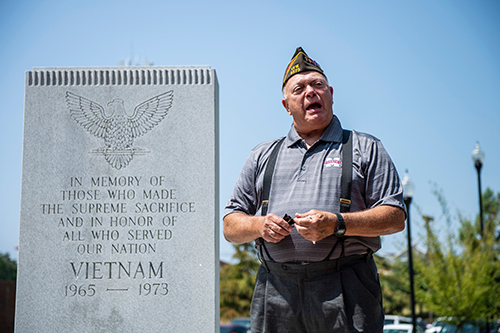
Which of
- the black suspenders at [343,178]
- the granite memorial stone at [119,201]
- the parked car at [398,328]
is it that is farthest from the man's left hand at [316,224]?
the parked car at [398,328]

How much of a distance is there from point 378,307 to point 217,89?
3.68 meters

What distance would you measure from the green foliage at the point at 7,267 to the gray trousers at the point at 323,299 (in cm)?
2106

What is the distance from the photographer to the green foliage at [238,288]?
28.0 m

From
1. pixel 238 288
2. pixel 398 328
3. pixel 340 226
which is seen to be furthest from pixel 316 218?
pixel 238 288

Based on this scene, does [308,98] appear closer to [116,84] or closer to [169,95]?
[169,95]

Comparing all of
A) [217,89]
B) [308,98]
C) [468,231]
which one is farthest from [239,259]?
[308,98]

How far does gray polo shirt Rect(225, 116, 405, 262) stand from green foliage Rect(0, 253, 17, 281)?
68.8 feet

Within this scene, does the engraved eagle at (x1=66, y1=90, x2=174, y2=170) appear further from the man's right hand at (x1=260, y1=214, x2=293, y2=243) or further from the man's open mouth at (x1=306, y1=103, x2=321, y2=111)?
the man's right hand at (x1=260, y1=214, x2=293, y2=243)

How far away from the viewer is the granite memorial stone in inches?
196

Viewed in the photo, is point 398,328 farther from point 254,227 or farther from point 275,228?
point 275,228

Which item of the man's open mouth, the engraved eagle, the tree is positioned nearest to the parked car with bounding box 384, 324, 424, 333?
the tree

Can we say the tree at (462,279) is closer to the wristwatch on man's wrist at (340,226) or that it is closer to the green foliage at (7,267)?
the wristwatch on man's wrist at (340,226)

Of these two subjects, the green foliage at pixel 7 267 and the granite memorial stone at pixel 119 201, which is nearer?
the granite memorial stone at pixel 119 201

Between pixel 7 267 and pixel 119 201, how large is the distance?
743 inches
